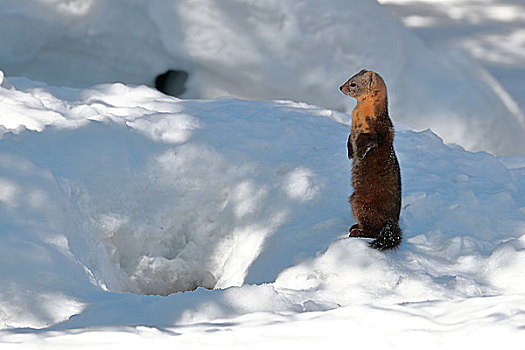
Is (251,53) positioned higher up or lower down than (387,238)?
higher up

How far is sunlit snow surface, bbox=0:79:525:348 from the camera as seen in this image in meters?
2.04

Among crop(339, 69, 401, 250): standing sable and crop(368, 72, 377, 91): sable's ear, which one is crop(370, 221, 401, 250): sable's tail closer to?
crop(339, 69, 401, 250): standing sable

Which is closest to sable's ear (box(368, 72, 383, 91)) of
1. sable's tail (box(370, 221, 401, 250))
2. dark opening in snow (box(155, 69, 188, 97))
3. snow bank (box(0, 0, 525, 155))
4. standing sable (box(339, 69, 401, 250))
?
standing sable (box(339, 69, 401, 250))

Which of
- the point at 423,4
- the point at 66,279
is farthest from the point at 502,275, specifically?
the point at 423,4

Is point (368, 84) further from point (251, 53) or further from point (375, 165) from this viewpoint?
point (251, 53)

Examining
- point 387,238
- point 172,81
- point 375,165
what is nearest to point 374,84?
point 375,165

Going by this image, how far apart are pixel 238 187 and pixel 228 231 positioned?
257 millimetres

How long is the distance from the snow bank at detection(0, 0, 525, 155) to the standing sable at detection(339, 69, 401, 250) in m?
2.33

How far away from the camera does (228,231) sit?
3764 millimetres

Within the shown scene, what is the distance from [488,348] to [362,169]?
60.2 inches

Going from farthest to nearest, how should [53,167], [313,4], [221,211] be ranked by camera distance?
[313,4]
[221,211]
[53,167]

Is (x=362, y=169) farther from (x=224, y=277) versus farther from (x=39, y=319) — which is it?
(x=39, y=319)

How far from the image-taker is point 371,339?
1.86m

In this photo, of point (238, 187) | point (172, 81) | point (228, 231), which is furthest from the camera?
point (172, 81)
